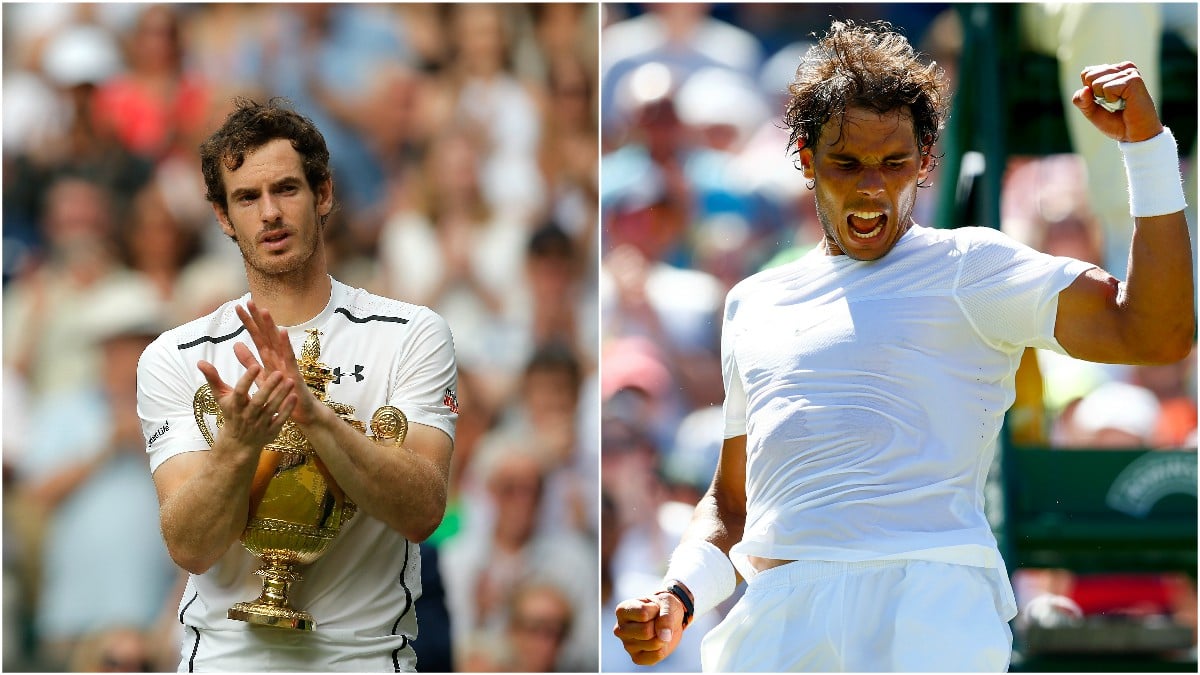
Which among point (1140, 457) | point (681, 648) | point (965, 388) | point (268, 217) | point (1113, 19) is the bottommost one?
point (681, 648)

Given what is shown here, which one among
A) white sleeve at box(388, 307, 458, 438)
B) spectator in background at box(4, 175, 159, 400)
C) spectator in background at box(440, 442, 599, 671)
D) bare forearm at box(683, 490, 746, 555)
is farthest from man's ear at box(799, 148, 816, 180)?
spectator in background at box(4, 175, 159, 400)

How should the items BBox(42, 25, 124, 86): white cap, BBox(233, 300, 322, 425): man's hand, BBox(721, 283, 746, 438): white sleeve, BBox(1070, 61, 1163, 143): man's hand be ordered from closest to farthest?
BBox(1070, 61, 1163, 143): man's hand
BBox(233, 300, 322, 425): man's hand
BBox(721, 283, 746, 438): white sleeve
BBox(42, 25, 124, 86): white cap

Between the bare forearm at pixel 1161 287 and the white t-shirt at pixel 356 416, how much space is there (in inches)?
44.0

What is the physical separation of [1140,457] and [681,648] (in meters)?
1.43

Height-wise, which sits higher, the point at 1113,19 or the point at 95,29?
the point at 95,29

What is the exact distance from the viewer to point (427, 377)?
274 cm

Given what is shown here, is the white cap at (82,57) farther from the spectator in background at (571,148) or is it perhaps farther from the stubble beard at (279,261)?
the stubble beard at (279,261)

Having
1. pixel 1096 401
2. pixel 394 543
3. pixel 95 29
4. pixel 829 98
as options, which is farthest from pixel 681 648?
pixel 95 29

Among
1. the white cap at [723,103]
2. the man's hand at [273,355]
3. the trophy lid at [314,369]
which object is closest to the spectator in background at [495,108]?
the white cap at [723,103]

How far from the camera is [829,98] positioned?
257 centimetres

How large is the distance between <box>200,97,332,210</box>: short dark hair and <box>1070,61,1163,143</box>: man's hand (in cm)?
125

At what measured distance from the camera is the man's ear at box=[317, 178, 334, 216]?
2.78 m

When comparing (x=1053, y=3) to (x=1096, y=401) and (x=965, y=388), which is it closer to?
(x=1096, y=401)

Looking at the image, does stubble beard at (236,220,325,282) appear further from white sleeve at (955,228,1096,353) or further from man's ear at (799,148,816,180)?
white sleeve at (955,228,1096,353)
